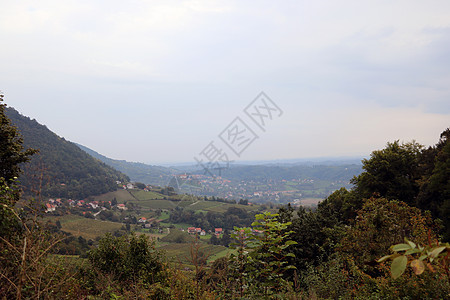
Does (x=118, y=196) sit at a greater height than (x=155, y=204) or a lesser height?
greater

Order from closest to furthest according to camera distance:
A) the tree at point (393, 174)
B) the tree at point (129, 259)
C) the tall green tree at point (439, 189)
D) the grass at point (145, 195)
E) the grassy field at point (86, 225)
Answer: the tree at point (129, 259), the tall green tree at point (439, 189), the tree at point (393, 174), the grassy field at point (86, 225), the grass at point (145, 195)

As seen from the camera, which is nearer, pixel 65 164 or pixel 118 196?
pixel 65 164

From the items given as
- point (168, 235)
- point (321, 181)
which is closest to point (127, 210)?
point (168, 235)

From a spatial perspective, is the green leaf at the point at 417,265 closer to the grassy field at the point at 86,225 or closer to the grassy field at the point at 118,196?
the grassy field at the point at 86,225

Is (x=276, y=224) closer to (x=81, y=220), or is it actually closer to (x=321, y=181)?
(x=81, y=220)

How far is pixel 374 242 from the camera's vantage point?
888 centimetres

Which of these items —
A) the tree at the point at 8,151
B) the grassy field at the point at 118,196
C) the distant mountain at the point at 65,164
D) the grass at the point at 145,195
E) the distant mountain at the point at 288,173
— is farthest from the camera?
the distant mountain at the point at 288,173

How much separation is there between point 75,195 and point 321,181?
136427mm

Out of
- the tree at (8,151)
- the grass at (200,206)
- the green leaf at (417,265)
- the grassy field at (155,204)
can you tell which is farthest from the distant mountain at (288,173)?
the green leaf at (417,265)

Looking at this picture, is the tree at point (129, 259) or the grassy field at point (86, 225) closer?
the tree at point (129, 259)

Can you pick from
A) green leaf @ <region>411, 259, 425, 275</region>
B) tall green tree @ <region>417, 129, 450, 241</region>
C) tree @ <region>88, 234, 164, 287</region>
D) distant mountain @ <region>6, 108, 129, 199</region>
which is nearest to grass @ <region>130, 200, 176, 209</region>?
distant mountain @ <region>6, 108, 129, 199</region>

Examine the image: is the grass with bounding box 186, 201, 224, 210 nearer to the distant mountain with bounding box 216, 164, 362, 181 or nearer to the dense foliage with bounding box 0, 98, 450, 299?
the dense foliage with bounding box 0, 98, 450, 299

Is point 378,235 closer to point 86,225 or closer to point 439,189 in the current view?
point 439,189

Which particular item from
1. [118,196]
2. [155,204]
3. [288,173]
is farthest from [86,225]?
[288,173]
